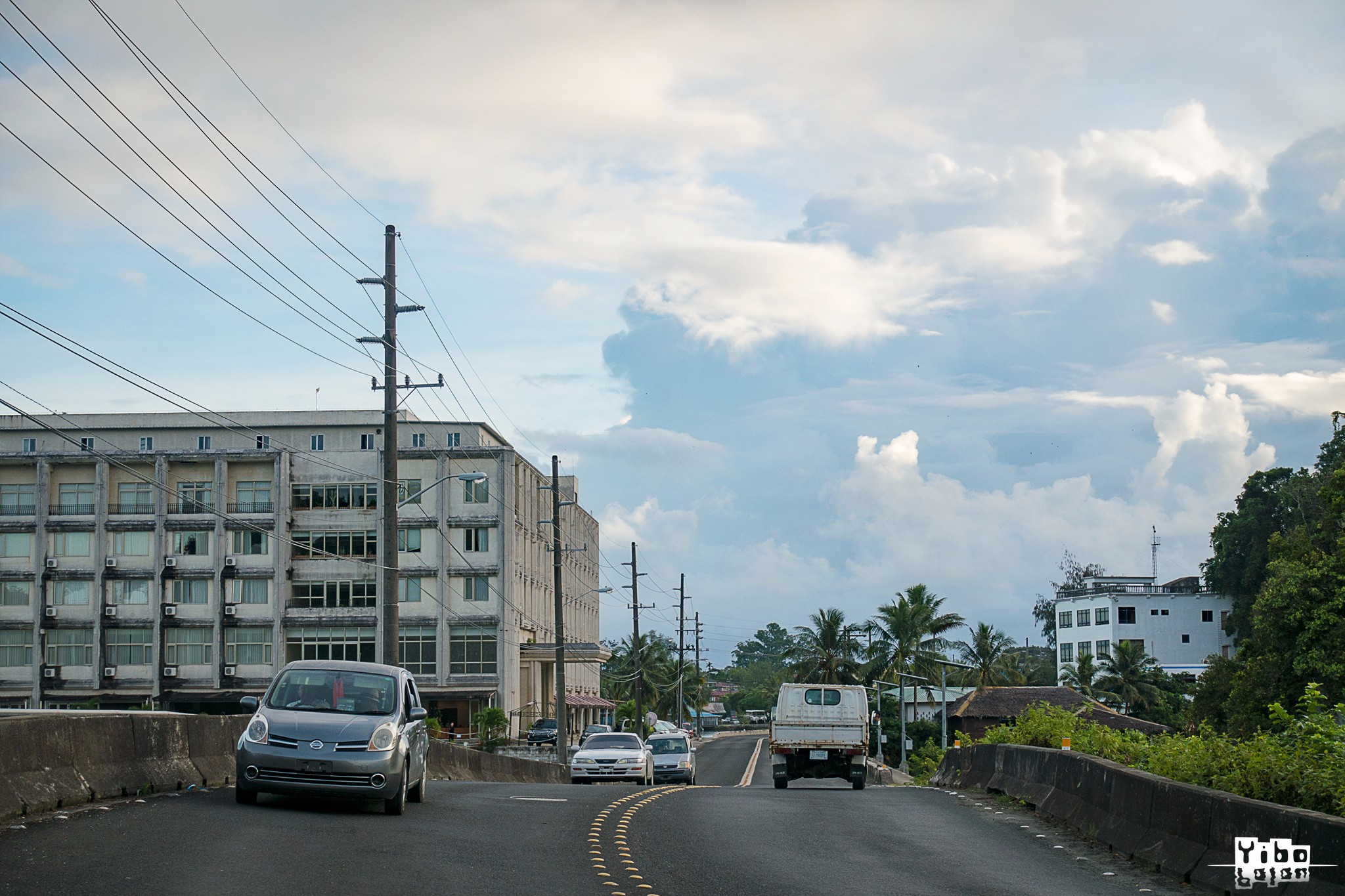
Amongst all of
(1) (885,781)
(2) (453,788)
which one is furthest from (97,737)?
(1) (885,781)

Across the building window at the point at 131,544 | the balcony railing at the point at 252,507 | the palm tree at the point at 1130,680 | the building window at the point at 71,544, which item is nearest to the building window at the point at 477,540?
the balcony railing at the point at 252,507

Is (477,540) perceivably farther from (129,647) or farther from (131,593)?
(129,647)

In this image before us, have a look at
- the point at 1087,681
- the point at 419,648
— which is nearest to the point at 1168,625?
the point at 1087,681

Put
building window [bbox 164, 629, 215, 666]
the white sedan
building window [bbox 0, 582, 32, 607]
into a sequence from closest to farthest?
the white sedan → building window [bbox 164, 629, 215, 666] → building window [bbox 0, 582, 32, 607]

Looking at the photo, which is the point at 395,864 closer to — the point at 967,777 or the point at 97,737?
the point at 97,737

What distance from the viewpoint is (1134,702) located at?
9694 cm

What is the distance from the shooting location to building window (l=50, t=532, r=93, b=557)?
269 ft

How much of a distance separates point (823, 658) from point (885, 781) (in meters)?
37.3

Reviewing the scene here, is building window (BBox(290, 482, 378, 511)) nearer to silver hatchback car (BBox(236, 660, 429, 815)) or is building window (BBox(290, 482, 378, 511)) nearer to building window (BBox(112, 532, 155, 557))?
building window (BBox(112, 532, 155, 557))

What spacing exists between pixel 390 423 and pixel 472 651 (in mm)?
52493

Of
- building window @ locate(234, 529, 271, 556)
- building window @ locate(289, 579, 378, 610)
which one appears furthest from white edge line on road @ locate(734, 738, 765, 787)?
building window @ locate(234, 529, 271, 556)

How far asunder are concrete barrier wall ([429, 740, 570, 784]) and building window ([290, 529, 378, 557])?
43920mm

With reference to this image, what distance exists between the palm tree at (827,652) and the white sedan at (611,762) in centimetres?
6299

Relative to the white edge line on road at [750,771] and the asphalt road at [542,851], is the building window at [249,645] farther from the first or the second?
the asphalt road at [542,851]
